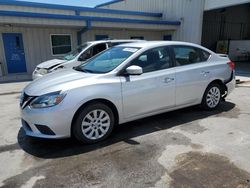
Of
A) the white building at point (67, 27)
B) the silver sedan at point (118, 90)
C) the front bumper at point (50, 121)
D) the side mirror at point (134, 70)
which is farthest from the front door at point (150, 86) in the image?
the white building at point (67, 27)

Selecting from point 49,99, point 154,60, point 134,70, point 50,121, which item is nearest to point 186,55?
point 154,60

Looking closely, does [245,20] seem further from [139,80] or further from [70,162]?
[70,162]

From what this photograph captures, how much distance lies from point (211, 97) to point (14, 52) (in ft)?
36.0

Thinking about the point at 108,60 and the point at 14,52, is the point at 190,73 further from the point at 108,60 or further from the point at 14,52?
the point at 14,52

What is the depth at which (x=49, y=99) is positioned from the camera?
3.35m

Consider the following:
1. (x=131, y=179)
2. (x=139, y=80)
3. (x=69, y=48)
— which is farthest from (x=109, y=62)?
(x=69, y=48)

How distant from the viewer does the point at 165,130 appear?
4258 mm

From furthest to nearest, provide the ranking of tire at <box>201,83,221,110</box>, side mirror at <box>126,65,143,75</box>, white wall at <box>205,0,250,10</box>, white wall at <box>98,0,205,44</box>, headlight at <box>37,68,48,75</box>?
white wall at <box>98,0,205,44</box> < white wall at <box>205,0,250,10</box> < headlight at <box>37,68,48,75</box> < tire at <box>201,83,221,110</box> < side mirror at <box>126,65,143,75</box>

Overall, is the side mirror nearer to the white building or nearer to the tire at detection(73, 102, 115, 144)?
the tire at detection(73, 102, 115, 144)

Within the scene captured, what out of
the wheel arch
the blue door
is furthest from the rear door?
the blue door

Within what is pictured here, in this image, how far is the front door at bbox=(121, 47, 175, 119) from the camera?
391cm

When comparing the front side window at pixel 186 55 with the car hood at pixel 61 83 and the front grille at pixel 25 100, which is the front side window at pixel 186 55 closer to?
the car hood at pixel 61 83

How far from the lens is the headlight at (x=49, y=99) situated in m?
3.33

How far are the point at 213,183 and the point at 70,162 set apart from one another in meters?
1.92
